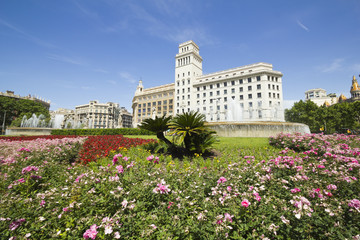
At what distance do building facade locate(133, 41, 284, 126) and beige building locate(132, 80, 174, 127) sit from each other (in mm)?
2687

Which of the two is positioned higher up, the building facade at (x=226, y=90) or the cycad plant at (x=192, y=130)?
the building facade at (x=226, y=90)

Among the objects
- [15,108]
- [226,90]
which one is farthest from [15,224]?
[15,108]

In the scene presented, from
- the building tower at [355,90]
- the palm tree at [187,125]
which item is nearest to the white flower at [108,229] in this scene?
the palm tree at [187,125]

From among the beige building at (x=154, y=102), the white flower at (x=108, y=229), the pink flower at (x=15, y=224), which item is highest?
the beige building at (x=154, y=102)

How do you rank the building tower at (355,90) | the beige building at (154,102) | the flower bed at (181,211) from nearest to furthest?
the flower bed at (181,211), the beige building at (154,102), the building tower at (355,90)

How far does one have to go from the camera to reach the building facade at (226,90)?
48.9 meters

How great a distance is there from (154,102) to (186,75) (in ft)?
65.0

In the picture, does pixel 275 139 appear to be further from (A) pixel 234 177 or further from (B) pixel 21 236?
(B) pixel 21 236

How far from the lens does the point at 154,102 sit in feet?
239

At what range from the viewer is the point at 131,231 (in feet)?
7.20

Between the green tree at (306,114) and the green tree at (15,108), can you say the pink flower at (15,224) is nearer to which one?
the green tree at (306,114)

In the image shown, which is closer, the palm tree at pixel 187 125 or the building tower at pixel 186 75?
the palm tree at pixel 187 125

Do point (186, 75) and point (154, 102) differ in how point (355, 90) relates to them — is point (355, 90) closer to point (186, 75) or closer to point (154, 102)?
point (186, 75)

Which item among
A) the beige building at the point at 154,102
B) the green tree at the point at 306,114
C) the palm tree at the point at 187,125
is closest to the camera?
the palm tree at the point at 187,125
